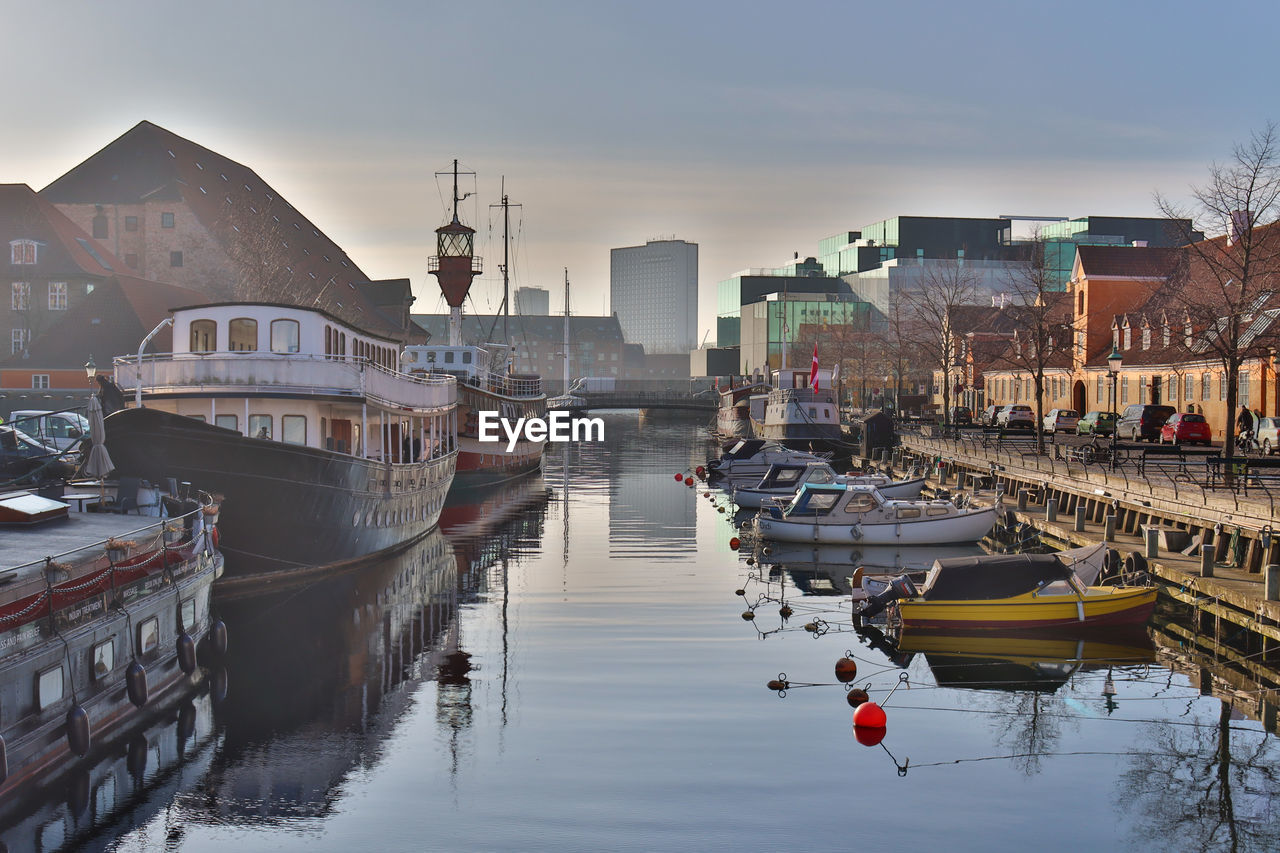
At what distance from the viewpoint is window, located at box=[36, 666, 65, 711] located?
15.9 metres

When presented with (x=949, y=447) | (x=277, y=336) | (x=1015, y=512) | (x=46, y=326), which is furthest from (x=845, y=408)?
(x=277, y=336)

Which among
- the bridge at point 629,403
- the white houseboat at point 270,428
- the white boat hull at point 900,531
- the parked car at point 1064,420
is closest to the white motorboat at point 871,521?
the white boat hull at point 900,531

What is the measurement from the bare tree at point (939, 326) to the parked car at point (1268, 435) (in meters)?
22.1

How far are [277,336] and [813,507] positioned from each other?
17.8m

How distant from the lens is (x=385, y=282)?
408ft

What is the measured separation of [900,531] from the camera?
38.9m

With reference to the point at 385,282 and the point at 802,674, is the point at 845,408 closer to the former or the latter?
the point at 385,282

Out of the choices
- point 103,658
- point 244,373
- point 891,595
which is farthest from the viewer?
point 244,373

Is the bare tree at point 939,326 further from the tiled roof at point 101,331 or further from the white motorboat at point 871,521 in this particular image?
the tiled roof at point 101,331

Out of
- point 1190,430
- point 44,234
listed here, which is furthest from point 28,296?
point 1190,430

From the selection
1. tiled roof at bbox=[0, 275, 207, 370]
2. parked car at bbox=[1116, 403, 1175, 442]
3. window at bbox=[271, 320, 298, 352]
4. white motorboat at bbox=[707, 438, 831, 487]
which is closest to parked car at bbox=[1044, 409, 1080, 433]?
parked car at bbox=[1116, 403, 1175, 442]

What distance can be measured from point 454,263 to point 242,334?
34.3 metres

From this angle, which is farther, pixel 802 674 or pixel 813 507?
pixel 813 507

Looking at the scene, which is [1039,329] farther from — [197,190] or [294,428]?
[197,190]
